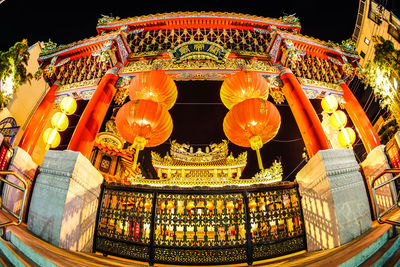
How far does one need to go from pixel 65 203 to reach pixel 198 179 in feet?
25.3

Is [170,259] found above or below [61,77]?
below

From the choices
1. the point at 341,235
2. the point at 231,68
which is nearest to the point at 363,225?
the point at 341,235

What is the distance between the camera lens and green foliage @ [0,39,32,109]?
4.27 m

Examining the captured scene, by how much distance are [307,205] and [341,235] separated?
27.7 inches

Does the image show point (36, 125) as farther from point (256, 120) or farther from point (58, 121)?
point (256, 120)

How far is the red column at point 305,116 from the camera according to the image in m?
5.45

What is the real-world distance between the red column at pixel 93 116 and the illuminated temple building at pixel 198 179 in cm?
4

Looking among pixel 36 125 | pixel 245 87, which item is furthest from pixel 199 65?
pixel 36 125

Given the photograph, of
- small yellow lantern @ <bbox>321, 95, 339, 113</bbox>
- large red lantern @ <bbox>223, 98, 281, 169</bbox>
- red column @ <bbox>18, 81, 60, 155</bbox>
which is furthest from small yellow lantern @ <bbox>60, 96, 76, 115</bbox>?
small yellow lantern @ <bbox>321, 95, 339, 113</bbox>

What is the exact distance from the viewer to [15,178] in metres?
3.67

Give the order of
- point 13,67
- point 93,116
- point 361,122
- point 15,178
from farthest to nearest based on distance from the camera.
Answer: point 361,122 < point 93,116 < point 13,67 < point 15,178

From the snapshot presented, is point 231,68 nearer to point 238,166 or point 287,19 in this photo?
point 287,19

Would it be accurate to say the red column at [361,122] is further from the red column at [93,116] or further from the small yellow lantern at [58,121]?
the small yellow lantern at [58,121]

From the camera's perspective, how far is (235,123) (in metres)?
4.61
